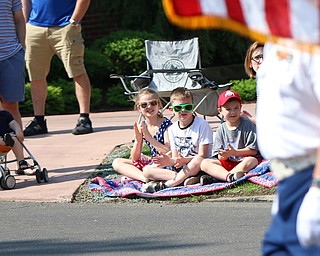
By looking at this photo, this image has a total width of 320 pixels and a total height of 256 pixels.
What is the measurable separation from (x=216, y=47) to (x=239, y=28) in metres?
15.7

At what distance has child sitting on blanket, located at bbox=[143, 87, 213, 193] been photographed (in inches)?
331

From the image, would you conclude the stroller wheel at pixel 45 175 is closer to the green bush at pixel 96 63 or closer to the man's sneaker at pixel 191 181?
the man's sneaker at pixel 191 181

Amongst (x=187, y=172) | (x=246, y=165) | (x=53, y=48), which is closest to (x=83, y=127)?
(x=53, y=48)

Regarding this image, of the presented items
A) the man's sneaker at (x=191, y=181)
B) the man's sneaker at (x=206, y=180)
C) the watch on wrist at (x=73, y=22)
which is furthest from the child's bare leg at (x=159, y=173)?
the watch on wrist at (x=73, y=22)

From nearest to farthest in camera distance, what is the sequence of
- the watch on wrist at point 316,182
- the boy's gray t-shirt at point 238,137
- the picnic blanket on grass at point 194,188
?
1. the watch on wrist at point 316,182
2. the picnic blanket on grass at point 194,188
3. the boy's gray t-shirt at point 238,137

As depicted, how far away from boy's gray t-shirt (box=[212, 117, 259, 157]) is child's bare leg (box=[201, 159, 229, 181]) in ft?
0.61

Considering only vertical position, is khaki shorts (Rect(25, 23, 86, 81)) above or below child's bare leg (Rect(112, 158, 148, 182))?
above

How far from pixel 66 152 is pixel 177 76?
2.29m

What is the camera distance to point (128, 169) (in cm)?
884

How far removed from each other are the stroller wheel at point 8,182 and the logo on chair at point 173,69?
369cm

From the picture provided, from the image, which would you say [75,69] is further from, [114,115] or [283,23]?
[283,23]

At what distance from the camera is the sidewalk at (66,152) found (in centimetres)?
858

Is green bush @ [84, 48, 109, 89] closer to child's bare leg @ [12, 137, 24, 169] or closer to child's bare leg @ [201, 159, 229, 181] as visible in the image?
child's bare leg @ [12, 137, 24, 169]

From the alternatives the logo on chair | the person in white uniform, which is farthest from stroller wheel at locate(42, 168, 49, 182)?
the person in white uniform
